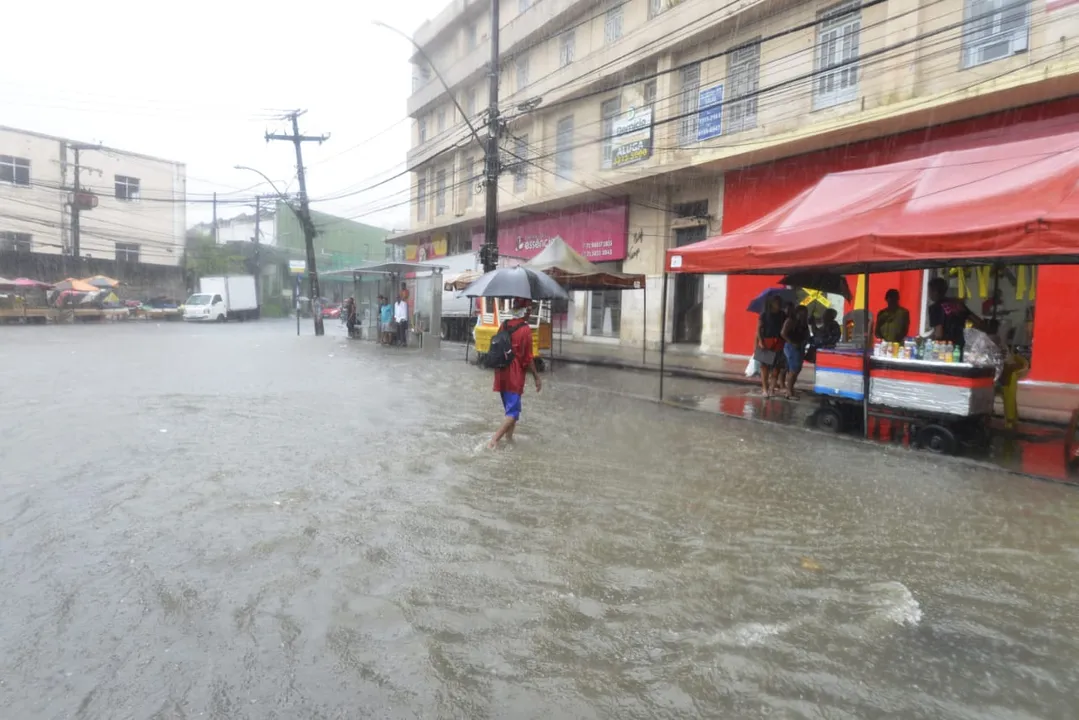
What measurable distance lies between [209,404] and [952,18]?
14714 millimetres

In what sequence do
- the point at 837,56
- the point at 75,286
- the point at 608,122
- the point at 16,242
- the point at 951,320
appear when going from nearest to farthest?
the point at 951,320
the point at 837,56
the point at 608,122
the point at 75,286
the point at 16,242

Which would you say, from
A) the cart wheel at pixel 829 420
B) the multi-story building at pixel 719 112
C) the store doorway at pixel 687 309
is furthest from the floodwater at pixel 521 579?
the store doorway at pixel 687 309

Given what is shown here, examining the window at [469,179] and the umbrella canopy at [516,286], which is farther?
the window at [469,179]

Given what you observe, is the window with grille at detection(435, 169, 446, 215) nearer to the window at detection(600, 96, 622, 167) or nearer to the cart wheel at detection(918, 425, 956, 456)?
the window at detection(600, 96, 622, 167)

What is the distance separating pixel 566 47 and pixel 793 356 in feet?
55.5

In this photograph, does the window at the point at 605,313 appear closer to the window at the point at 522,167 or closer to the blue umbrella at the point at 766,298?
the window at the point at 522,167

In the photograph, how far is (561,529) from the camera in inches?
181

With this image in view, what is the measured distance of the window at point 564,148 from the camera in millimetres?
23375

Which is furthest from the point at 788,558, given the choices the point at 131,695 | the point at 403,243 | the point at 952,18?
the point at 403,243

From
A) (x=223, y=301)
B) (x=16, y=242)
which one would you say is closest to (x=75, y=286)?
(x=223, y=301)

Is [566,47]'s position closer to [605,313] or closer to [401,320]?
[605,313]

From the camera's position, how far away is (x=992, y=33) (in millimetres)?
12312

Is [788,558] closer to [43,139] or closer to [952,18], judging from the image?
[952,18]

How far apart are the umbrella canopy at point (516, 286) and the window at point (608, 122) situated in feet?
36.0
